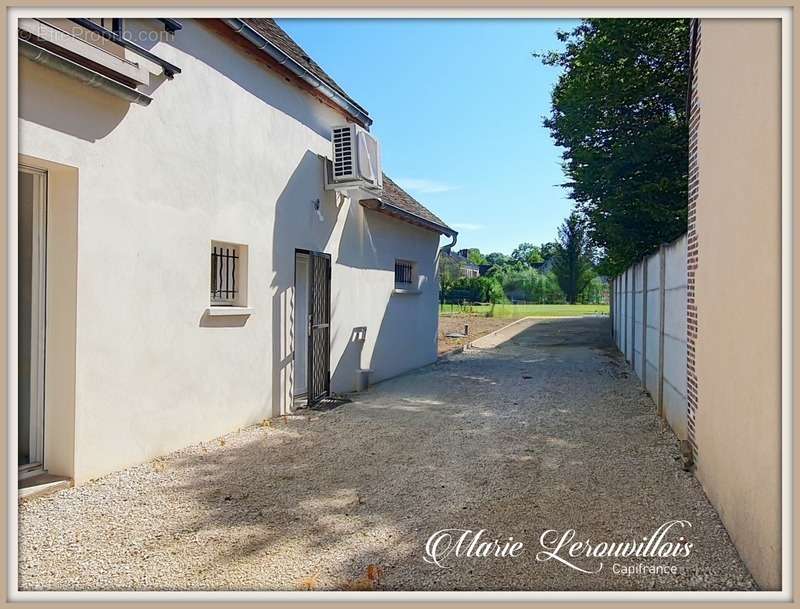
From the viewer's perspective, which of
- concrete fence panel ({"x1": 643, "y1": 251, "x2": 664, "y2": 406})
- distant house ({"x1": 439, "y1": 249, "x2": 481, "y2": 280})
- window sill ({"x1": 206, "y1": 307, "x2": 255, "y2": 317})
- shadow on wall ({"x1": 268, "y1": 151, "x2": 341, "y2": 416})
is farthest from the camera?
distant house ({"x1": 439, "y1": 249, "x2": 481, "y2": 280})

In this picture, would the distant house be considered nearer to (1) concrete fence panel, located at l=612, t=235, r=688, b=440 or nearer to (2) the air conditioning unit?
(1) concrete fence panel, located at l=612, t=235, r=688, b=440

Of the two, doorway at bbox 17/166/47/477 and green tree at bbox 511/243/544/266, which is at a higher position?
green tree at bbox 511/243/544/266

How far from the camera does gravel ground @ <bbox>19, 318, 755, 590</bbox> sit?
3.13 metres

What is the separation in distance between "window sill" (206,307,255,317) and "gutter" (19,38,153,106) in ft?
7.24

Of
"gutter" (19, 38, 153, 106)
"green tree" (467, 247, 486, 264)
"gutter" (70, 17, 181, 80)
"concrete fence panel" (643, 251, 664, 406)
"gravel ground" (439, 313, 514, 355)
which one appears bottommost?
"gravel ground" (439, 313, 514, 355)

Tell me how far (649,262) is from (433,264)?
587 centimetres

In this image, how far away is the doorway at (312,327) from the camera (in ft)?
26.4

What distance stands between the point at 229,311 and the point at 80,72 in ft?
9.34

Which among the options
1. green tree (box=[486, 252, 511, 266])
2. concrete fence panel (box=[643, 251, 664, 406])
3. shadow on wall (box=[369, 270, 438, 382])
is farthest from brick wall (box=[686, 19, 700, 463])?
green tree (box=[486, 252, 511, 266])

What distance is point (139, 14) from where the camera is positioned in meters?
3.46

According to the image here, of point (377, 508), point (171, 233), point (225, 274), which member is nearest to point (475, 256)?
point (225, 274)

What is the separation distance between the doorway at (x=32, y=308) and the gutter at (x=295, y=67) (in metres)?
2.96

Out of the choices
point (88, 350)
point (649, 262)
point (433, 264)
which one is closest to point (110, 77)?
point (88, 350)

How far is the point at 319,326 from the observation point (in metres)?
8.24
